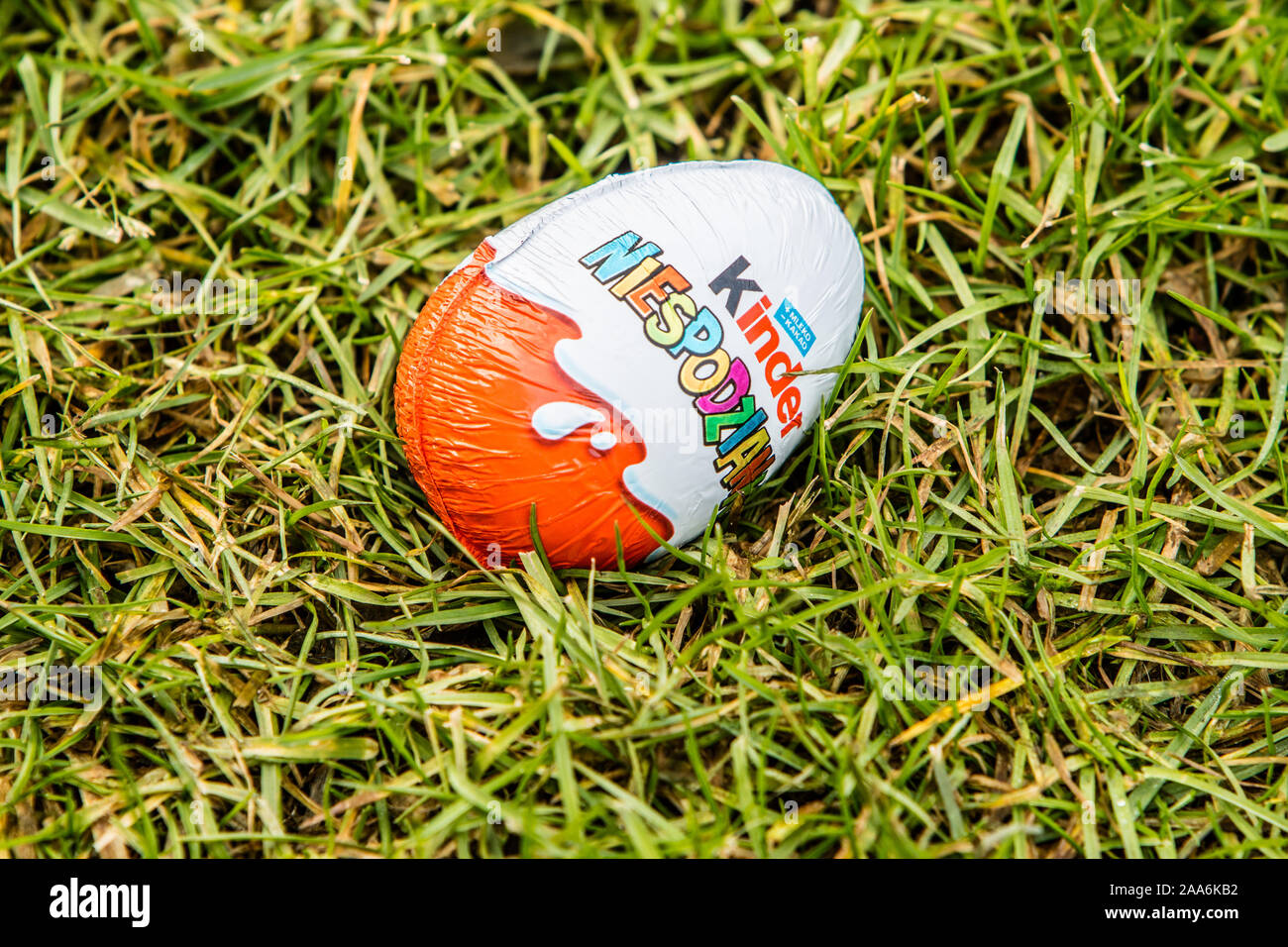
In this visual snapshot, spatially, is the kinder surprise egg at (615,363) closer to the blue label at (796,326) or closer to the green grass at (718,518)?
the blue label at (796,326)

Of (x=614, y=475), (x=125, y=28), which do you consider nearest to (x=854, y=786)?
(x=614, y=475)

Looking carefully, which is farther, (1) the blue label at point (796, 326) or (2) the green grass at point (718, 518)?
(1) the blue label at point (796, 326)

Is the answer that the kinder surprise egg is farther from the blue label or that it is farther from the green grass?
the green grass

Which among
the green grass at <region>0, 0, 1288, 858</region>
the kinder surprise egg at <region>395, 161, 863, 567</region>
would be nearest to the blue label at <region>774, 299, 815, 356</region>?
the kinder surprise egg at <region>395, 161, 863, 567</region>

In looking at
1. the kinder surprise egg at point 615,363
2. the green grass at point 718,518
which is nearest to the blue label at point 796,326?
the kinder surprise egg at point 615,363

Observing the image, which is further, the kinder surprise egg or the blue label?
the blue label

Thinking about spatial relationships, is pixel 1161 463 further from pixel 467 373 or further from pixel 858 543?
pixel 467 373
